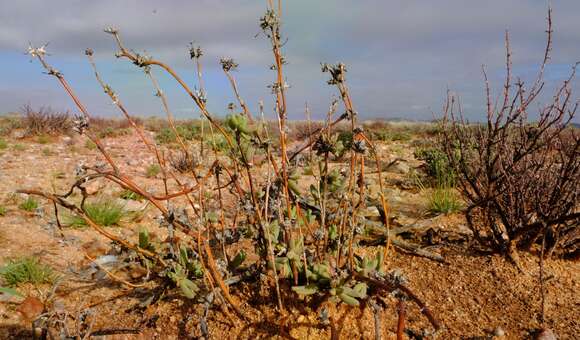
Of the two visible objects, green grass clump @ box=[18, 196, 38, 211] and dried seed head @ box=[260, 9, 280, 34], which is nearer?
dried seed head @ box=[260, 9, 280, 34]

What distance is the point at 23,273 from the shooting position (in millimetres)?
2475

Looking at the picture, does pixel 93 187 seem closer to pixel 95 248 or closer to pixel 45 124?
pixel 95 248

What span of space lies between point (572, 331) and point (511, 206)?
33.0 inches

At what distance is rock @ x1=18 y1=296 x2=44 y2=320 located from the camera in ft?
7.23

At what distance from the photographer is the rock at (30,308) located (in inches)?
86.7

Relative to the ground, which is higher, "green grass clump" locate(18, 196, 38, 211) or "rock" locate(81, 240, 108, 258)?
"green grass clump" locate(18, 196, 38, 211)

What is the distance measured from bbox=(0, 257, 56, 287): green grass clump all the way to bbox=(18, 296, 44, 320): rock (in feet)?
0.63

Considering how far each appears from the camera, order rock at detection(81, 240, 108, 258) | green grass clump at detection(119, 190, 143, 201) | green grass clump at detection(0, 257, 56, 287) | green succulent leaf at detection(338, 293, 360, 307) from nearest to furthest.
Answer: green succulent leaf at detection(338, 293, 360, 307) < green grass clump at detection(0, 257, 56, 287) < rock at detection(81, 240, 108, 258) < green grass clump at detection(119, 190, 143, 201)

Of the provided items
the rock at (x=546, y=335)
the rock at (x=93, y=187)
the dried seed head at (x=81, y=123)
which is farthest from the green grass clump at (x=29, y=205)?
the rock at (x=546, y=335)

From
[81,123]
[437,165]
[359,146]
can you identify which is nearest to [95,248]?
[81,123]

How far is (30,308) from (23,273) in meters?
0.33

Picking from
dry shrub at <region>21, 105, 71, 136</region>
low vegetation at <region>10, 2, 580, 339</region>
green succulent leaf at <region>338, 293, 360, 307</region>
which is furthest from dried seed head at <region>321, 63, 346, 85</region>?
dry shrub at <region>21, 105, 71, 136</region>

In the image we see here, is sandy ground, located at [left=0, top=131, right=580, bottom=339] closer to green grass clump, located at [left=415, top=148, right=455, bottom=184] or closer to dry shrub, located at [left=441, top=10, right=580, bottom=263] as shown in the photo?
dry shrub, located at [left=441, top=10, right=580, bottom=263]

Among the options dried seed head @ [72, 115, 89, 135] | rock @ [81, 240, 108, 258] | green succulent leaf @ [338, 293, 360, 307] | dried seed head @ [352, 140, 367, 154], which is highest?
dried seed head @ [72, 115, 89, 135]
